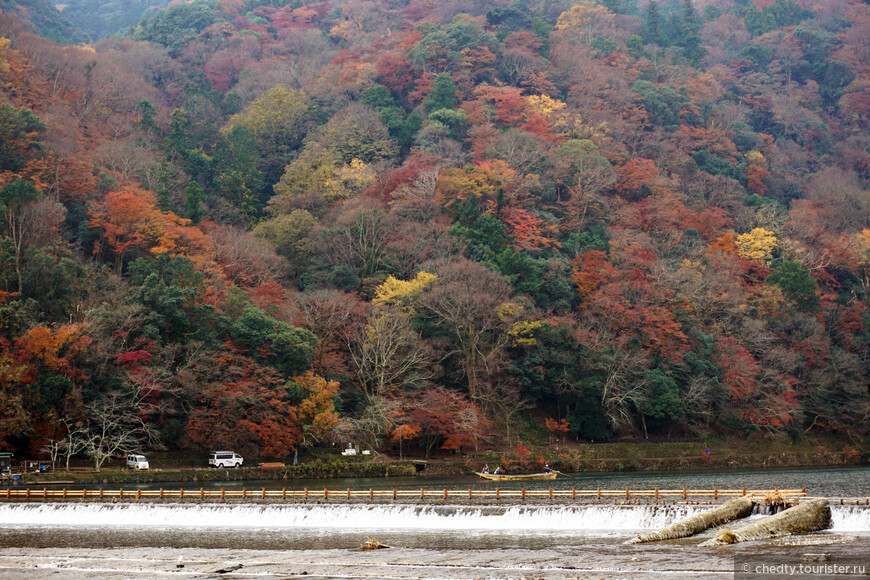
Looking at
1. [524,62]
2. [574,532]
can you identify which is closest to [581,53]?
[524,62]

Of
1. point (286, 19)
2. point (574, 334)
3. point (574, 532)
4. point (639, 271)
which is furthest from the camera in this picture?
point (286, 19)

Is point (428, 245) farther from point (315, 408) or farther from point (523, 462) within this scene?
point (523, 462)

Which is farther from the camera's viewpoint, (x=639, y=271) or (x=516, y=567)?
(x=639, y=271)

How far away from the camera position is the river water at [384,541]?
74.3 ft

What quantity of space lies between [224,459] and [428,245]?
2450 cm

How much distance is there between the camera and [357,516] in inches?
1355

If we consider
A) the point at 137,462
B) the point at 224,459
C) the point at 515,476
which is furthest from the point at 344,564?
the point at 515,476

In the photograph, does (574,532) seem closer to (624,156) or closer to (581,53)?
(624,156)

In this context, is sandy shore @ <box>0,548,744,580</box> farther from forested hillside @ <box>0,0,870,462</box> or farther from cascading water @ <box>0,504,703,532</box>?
forested hillside @ <box>0,0,870,462</box>

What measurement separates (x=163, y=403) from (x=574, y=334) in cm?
2901

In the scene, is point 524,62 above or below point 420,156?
above

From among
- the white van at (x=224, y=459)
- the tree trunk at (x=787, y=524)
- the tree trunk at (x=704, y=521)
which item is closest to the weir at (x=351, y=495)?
the tree trunk at (x=704, y=521)

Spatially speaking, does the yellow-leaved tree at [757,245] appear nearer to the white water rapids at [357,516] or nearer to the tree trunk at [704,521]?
the white water rapids at [357,516]

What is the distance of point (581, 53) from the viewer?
101 metres
